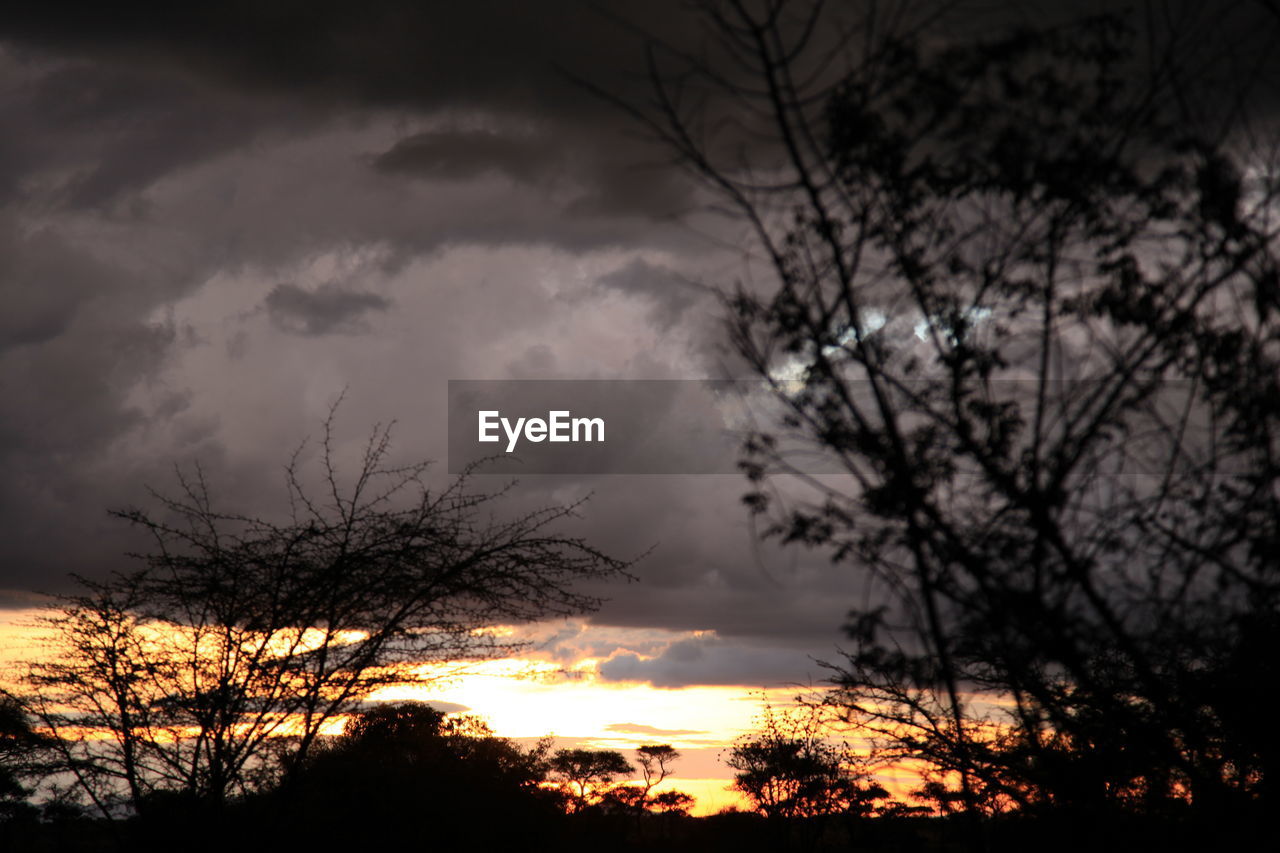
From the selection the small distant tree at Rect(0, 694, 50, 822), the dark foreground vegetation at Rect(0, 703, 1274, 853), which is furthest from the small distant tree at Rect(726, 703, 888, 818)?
the small distant tree at Rect(0, 694, 50, 822)

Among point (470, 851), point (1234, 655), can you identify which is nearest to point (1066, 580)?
point (1234, 655)

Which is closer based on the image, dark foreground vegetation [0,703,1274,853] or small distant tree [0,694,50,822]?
dark foreground vegetation [0,703,1274,853]

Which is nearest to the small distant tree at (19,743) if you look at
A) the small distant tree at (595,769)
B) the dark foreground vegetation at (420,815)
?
the dark foreground vegetation at (420,815)

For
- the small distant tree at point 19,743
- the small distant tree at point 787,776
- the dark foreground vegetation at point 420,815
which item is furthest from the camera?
the small distant tree at point 787,776

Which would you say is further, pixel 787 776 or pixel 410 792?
pixel 787 776

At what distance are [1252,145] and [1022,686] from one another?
3152 mm

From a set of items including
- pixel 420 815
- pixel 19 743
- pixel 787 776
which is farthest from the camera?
pixel 787 776

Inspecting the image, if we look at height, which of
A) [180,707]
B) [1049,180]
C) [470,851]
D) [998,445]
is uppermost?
[1049,180]

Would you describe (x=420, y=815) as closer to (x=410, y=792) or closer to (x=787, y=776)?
(x=410, y=792)

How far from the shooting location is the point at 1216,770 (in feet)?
17.0

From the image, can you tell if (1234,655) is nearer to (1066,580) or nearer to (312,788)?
(1066,580)

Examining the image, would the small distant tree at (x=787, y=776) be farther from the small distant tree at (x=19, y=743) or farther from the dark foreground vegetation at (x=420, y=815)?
the small distant tree at (x=19, y=743)

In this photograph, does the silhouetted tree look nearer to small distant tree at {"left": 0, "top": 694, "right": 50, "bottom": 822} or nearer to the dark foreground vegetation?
the dark foreground vegetation

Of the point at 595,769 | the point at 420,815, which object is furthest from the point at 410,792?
the point at 595,769
